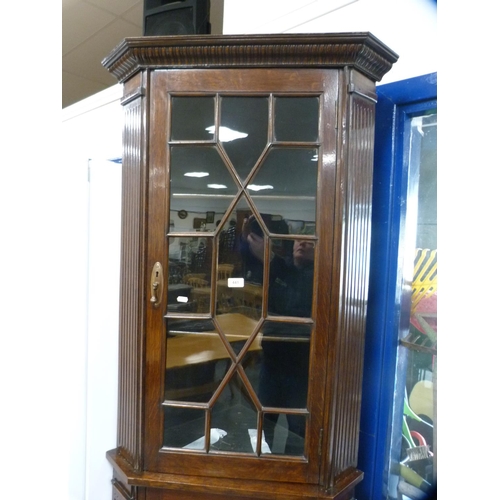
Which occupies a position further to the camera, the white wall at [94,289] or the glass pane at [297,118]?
the white wall at [94,289]

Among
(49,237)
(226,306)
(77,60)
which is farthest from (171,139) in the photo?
(77,60)

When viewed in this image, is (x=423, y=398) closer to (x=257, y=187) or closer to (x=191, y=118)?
(x=257, y=187)

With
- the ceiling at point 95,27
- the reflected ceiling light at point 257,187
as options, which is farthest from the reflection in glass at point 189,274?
the ceiling at point 95,27

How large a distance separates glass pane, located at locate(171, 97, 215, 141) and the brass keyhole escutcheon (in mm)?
289

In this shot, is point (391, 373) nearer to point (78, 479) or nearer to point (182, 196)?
→ point (182, 196)

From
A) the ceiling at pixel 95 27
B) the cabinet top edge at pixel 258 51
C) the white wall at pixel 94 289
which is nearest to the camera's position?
the cabinet top edge at pixel 258 51

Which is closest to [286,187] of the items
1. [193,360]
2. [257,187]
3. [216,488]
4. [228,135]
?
[257,187]

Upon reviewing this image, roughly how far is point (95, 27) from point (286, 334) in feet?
7.26

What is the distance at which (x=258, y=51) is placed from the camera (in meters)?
0.83

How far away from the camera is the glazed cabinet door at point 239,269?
2.83 ft

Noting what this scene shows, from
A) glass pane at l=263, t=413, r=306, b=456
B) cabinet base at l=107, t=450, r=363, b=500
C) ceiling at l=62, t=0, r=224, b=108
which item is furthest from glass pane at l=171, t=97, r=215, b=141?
ceiling at l=62, t=0, r=224, b=108

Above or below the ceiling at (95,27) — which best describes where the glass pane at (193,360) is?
below

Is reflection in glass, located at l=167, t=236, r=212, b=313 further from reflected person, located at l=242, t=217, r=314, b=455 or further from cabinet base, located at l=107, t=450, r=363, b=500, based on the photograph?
cabinet base, located at l=107, t=450, r=363, b=500

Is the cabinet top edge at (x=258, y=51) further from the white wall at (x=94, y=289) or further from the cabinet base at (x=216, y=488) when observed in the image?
the cabinet base at (x=216, y=488)
